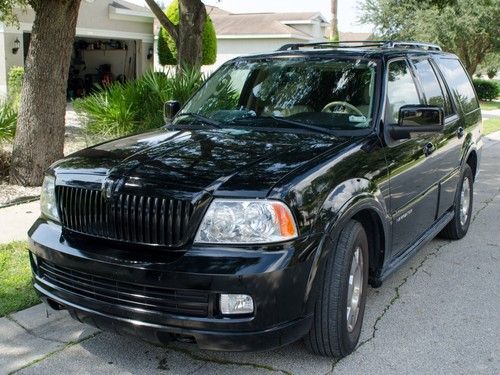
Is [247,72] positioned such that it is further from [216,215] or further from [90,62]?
[90,62]

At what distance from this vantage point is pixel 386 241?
403 centimetres

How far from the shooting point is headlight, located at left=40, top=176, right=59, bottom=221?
3.65 meters

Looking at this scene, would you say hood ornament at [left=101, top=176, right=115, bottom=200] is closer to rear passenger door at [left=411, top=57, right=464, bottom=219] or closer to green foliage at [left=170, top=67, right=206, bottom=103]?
rear passenger door at [left=411, top=57, right=464, bottom=219]

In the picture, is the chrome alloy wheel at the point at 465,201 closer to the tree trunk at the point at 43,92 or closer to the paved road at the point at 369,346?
the paved road at the point at 369,346

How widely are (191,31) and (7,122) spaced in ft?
16.0

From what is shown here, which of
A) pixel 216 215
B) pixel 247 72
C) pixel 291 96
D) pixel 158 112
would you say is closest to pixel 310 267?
pixel 216 215

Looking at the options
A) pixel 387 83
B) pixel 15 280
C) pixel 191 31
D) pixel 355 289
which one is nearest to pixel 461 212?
pixel 387 83

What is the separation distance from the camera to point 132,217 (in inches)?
124

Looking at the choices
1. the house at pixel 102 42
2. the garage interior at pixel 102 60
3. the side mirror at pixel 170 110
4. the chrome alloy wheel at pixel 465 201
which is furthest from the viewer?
the garage interior at pixel 102 60

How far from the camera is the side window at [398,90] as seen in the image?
4375 mm

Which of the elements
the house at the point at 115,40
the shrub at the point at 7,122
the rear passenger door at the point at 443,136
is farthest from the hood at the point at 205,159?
the house at the point at 115,40

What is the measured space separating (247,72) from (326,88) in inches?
33.5

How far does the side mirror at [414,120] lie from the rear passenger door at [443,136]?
2.26 feet

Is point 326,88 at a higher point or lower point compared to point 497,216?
higher
